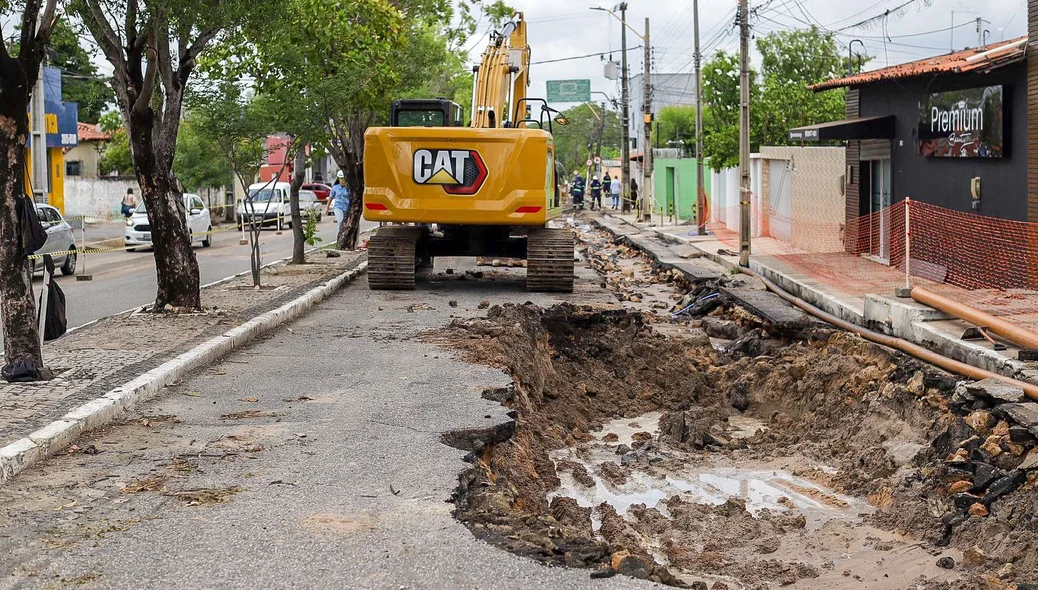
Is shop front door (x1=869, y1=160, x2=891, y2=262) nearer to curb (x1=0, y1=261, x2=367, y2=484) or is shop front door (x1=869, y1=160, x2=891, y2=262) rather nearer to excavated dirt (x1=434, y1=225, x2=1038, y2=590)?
excavated dirt (x1=434, y1=225, x2=1038, y2=590)

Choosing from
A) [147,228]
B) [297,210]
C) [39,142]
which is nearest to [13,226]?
[297,210]

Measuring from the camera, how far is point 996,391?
31.4 feet

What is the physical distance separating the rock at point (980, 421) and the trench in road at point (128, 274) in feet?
36.3

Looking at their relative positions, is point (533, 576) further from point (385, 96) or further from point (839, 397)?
point (385, 96)

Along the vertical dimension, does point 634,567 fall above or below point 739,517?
above

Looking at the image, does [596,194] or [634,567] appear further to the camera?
[596,194]

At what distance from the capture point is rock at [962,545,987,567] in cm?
723

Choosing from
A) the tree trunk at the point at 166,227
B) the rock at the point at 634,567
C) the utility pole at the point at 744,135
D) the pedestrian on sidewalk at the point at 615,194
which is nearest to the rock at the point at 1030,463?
the rock at the point at 634,567

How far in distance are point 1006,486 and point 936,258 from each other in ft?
35.4

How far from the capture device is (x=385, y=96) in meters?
25.8

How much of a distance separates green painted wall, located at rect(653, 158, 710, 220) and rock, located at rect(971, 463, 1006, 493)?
35068 millimetres

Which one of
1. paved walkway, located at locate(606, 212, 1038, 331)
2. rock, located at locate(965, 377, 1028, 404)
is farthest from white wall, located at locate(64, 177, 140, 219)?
rock, located at locate(965, 377, 1028, 404)

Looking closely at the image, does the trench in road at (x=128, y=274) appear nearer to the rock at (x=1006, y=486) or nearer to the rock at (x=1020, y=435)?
the rock at (x=1020, y=435)

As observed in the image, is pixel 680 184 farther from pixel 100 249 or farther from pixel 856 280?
pixel 856 280
